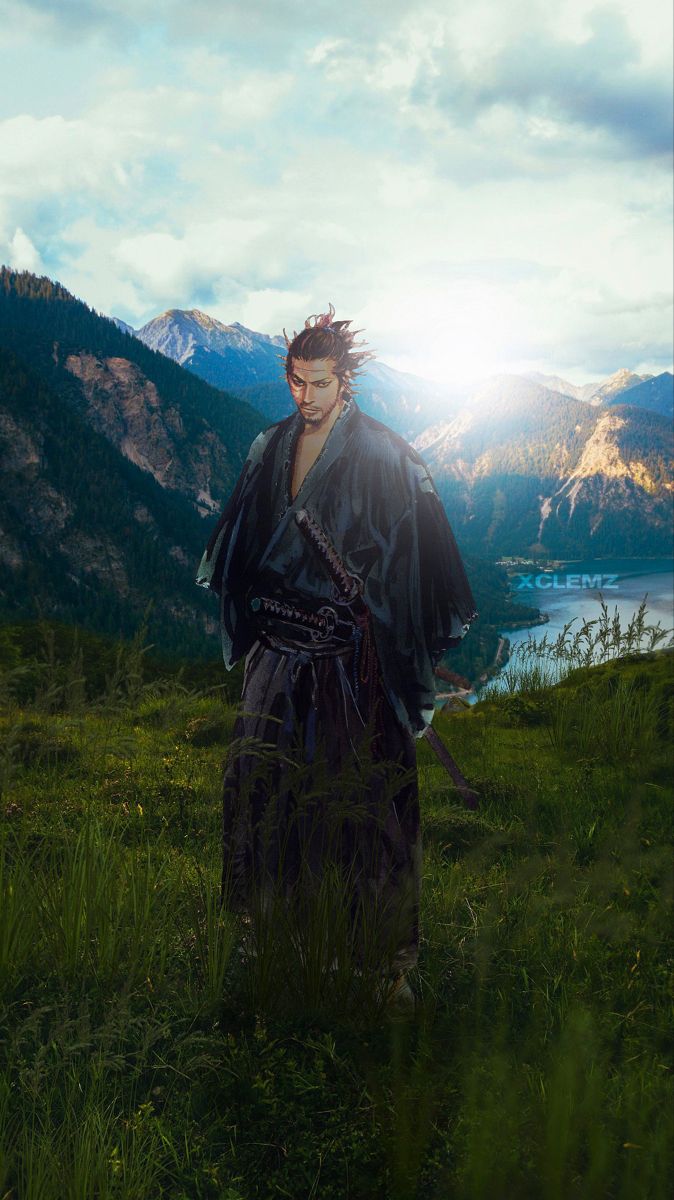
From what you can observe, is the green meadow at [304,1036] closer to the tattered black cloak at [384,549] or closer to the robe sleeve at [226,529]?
the robe sleeve at [226,529]

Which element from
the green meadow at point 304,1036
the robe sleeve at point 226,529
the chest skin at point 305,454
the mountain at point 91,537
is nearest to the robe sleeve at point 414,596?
the chest skin at point 305,454

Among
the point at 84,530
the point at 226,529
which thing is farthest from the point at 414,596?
the point at 84,530

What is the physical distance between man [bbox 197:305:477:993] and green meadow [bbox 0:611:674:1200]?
53cm

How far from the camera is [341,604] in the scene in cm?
367

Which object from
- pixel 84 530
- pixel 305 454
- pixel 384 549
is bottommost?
pixel 384 549

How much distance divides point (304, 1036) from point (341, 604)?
6.05 ft

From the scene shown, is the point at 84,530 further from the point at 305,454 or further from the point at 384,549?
the point at 384,549

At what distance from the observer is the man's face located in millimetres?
3791

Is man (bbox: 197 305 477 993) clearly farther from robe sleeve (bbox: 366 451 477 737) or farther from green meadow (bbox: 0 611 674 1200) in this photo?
green meadow (bbox: 0 611 674 1200)

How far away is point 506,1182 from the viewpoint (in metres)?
2.08

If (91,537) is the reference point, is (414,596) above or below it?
below

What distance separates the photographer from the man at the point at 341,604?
11.9 ft

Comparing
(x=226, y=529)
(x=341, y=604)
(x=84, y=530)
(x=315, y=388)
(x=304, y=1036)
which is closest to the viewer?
(x=304, y=1036)

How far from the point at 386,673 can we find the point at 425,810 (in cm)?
167
